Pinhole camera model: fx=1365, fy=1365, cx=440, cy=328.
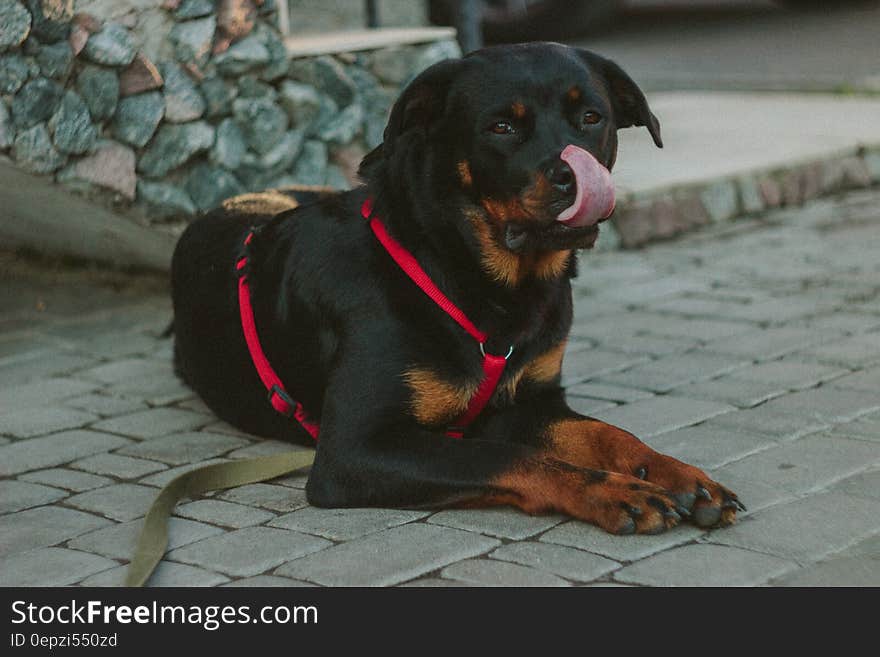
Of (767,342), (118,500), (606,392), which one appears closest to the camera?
(118,500)

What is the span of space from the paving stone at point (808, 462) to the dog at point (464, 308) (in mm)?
321

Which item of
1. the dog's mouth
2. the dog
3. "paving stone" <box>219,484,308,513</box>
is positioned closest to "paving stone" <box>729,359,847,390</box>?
the dog

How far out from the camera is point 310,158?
573 cm

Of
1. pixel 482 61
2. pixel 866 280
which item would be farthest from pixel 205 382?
pixel 866 280

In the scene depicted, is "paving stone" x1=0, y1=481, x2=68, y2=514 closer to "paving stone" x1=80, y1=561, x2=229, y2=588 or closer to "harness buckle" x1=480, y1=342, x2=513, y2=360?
"paving stone" x1=80, y1=561, x2=229, y2=588

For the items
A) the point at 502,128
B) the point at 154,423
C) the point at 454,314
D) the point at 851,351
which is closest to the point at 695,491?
the point at 454,314

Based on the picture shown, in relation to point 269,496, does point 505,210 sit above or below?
above

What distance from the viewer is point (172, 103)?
17.2 ft

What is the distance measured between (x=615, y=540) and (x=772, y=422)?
1089 mm

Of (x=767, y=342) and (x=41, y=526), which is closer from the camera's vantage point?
(x=41, y=526)

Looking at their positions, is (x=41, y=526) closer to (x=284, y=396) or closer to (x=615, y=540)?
(x=284, y=396)

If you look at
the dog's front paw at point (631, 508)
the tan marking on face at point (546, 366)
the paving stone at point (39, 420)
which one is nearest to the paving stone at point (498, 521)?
the dog's front paw at point (631, 508)

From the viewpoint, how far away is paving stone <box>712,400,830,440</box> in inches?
154

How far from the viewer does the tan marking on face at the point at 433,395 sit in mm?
3471
